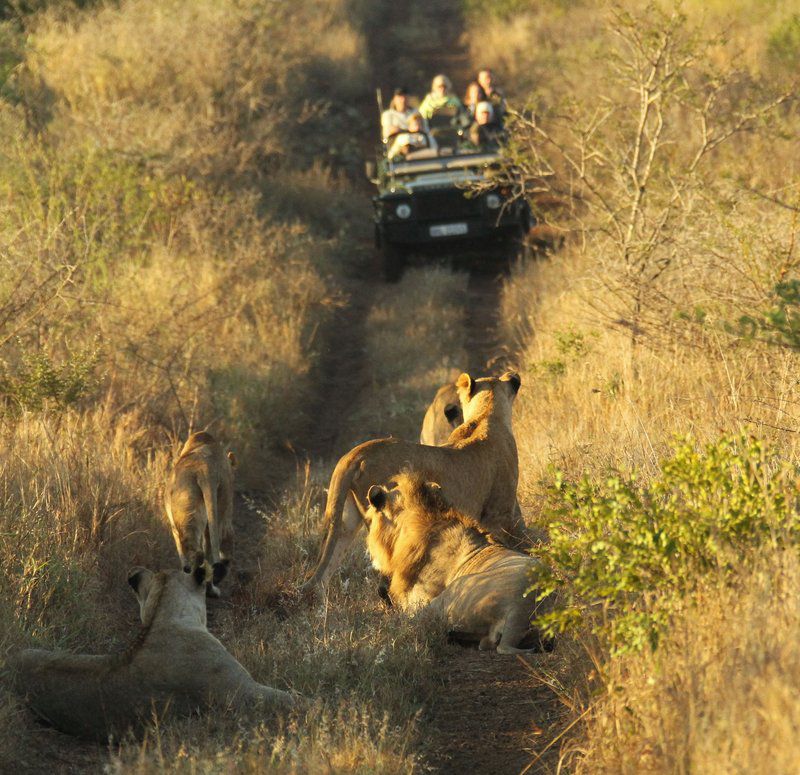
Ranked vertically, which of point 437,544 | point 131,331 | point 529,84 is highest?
point 437,544

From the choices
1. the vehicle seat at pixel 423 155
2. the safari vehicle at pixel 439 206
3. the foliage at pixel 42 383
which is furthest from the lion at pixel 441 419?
the vehicle seat at pixel 423 155

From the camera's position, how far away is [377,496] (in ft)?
20.6

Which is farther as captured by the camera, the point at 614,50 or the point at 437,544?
the point at 614,50

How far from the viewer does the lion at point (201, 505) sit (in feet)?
22.8

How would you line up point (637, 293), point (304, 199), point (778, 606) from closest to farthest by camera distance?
point (778, 606)
point (637, 293)
point (304, 199)

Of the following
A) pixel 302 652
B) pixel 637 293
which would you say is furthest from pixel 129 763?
pixel 637 293

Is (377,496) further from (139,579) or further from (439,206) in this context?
(439,206)

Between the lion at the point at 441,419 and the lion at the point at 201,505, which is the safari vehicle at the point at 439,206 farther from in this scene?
the lion at the point at 201,505

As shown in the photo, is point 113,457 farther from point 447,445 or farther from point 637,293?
point 637,293

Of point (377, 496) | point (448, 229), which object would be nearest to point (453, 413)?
point (377, 496)

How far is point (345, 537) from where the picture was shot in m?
6.54

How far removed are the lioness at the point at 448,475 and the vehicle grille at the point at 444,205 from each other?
8467 millimetres

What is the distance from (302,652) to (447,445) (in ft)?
5.78

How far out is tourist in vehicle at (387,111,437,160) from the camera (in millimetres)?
15953
